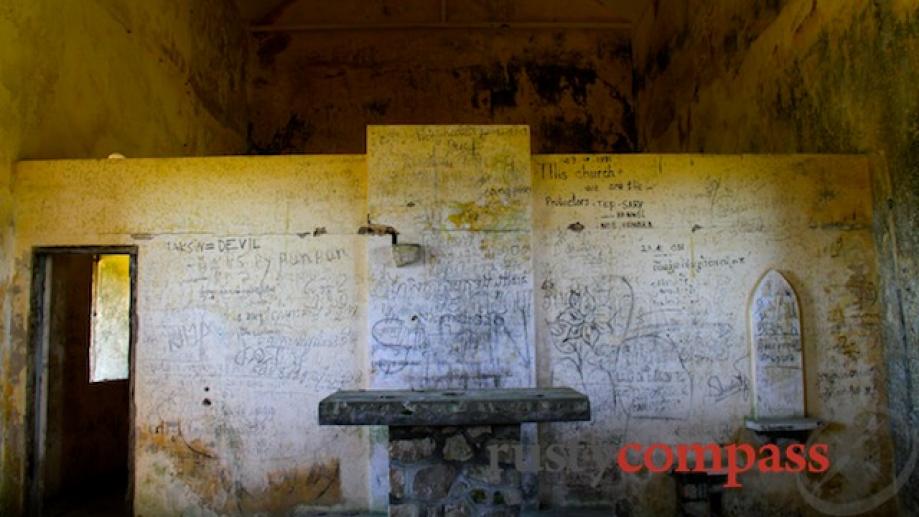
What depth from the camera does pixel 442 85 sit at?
9977 millimetres

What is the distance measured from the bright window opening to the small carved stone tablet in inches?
224

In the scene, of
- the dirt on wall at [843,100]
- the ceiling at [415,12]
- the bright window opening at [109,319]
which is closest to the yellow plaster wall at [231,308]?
the bright window opening at [109,319]

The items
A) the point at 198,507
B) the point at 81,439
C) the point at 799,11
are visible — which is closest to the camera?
the point at 198,507

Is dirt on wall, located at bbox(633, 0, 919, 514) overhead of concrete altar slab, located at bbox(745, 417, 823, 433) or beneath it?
overhead

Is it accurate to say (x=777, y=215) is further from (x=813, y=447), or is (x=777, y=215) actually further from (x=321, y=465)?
(x=321, y=465)

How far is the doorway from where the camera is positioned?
4.50 meters

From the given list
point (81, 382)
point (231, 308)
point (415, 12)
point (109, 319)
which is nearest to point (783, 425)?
point (231, 308)

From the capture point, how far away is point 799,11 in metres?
5.33

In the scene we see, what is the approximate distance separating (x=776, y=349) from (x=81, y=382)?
19.5 feet

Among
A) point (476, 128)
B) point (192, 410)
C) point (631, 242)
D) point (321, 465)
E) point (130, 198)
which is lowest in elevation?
point (321, 465)

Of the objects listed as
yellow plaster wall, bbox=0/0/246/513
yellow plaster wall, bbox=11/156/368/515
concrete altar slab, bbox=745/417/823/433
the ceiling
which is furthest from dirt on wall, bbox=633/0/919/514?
Result: yellow plaster wall, bbox=0/0/246/513

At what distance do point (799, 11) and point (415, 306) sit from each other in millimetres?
4110

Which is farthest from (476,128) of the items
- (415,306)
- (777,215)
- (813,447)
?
(813,447)

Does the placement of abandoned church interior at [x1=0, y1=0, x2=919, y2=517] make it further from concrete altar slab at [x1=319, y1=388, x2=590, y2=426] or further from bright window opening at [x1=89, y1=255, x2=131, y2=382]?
bright window opening at [x1=89, y1=255, x2=131, y2=382]
